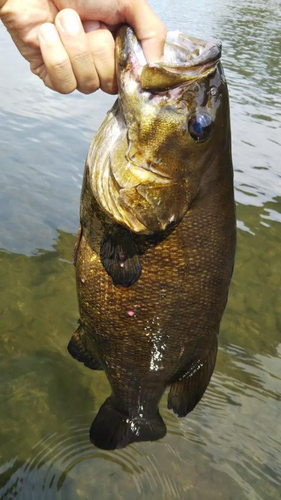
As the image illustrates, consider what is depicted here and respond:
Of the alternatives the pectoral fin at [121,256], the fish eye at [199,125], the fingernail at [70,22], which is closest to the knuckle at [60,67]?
the fingernail at [70,22]

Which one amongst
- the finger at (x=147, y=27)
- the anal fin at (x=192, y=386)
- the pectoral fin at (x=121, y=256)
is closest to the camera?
the finger at (x=147, y=27)

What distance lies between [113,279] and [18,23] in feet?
3.52

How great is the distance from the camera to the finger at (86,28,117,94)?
6.47 feet

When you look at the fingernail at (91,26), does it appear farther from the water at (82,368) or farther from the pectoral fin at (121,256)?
the water at (82,368)

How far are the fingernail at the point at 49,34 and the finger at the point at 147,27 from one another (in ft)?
0.89

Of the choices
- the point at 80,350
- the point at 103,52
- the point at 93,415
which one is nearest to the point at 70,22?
the point at 103,52

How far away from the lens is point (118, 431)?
8.63 ft

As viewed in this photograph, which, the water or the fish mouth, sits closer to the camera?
the fish mouth

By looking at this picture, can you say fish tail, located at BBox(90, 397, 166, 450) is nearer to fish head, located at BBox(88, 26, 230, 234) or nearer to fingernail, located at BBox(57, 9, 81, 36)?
fish head, located at BBox(88, 26, 230, 234)

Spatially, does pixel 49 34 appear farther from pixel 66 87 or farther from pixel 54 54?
pixel 66 87

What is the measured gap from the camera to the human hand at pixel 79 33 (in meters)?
1.91

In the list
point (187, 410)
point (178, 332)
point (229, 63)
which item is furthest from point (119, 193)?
point (229, 63)

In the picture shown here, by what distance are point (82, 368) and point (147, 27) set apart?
314cm

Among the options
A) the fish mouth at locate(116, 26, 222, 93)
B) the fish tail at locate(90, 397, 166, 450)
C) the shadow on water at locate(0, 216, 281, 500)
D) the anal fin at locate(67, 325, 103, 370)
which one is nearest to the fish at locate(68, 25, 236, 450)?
the fish mouth at locate(116, 26, 222, 93)
